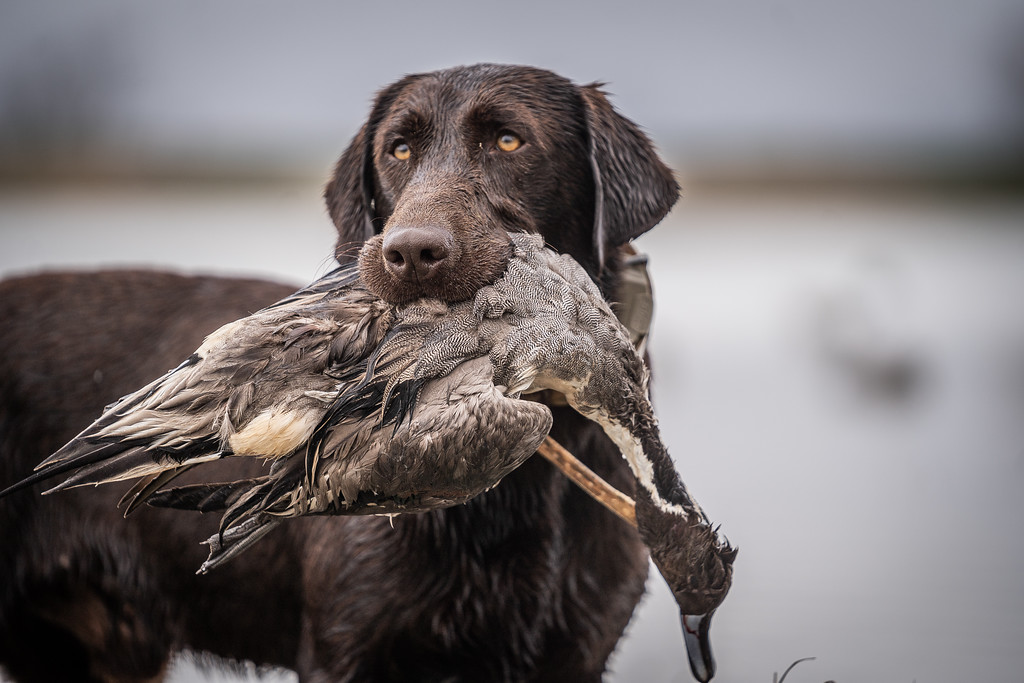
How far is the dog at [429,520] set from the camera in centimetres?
236

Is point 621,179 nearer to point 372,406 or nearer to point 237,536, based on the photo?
point 372,406

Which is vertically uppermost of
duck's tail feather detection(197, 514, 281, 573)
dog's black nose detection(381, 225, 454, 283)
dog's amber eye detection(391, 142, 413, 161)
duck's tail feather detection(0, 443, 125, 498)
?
dog's amber eye detection(391, 142, 413, 161)

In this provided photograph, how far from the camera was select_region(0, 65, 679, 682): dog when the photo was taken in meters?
2.36

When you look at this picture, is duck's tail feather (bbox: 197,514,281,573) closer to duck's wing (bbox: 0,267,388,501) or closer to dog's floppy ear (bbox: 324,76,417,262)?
duck's wing (bbox: 0,267,388,501)

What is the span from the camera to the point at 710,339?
687cm

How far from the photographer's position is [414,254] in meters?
1.95

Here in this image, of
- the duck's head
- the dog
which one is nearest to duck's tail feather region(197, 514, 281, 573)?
the dog

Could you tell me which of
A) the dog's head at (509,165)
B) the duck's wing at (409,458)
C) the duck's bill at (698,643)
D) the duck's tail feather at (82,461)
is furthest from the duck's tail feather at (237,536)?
the duck's bill at (698,643)

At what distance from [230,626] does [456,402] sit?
1520 millimetres

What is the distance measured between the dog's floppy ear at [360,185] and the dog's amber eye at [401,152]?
7.1 inches

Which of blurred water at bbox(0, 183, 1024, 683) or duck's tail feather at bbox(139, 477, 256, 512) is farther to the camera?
blurred water at bbox(0, 183, 1024, 683)

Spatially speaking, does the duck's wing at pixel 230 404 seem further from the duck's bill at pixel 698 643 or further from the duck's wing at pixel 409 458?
the duck's bill at pixel 698 643

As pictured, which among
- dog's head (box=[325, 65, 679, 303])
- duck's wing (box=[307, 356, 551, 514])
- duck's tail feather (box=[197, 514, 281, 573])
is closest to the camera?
duck's wing (box=[307, 356, 551, 514])

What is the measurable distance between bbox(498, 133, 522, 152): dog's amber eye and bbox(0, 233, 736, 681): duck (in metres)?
0.54
